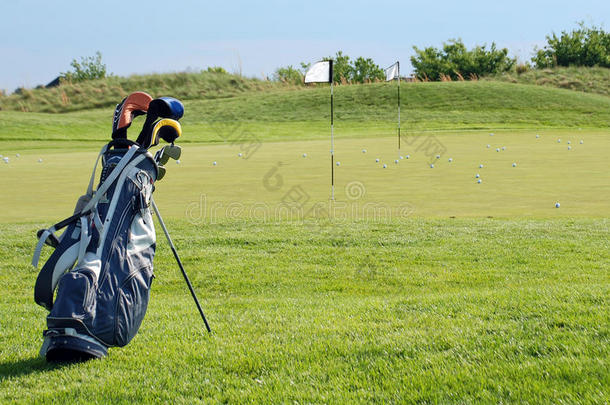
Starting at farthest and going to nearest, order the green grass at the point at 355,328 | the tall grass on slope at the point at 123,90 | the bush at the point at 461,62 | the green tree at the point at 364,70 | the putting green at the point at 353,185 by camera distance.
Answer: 1. the green tree at the point at 364,70
2. the bush at the point at 461,62
3. the tall grass on slope at the point at 123,90
4. the putting green at the point at 353,185
5. the green grass at the point at 355,328

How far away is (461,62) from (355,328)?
67.6 metres

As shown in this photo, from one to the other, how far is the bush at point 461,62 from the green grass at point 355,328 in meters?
62.2

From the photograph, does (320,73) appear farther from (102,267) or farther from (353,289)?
(102,267)

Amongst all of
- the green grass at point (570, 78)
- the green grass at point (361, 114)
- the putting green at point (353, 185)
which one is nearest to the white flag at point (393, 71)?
the putting green at point (353, 185)

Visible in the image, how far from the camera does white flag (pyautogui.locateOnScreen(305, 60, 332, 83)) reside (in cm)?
1267

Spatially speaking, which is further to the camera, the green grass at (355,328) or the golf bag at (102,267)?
the golf bag at (102,267)

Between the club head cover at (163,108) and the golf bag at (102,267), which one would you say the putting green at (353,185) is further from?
the golf bag at (102,267)

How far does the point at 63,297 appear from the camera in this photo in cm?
336

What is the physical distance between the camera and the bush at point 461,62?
222 feet

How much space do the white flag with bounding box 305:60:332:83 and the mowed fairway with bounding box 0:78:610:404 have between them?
207 centimetres

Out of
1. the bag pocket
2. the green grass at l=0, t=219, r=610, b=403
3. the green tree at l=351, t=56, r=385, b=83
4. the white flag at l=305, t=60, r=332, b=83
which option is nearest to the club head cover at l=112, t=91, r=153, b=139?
the bag pocket

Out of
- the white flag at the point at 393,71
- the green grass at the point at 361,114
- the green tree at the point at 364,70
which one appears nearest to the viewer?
the white flag at the point at 393,71

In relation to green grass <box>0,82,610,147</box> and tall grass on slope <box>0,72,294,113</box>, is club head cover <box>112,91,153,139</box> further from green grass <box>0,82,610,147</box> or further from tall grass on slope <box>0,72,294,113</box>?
tall grass on slope <box>0,72,294,113</box>

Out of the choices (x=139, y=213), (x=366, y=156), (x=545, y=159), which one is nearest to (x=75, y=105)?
(x=366, y=156)
